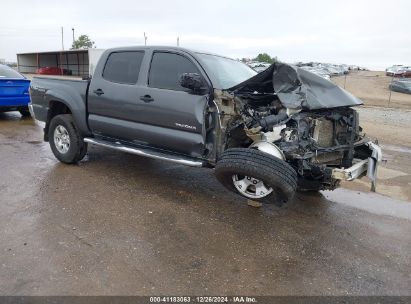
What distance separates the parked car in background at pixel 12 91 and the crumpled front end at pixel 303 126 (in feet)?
26.7

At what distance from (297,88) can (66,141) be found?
12.9 ft

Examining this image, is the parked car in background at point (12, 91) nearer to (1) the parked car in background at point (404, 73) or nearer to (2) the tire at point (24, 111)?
A: (2) the tire at point (24, 111)

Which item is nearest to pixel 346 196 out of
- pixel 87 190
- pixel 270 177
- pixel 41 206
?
pixel 270 177

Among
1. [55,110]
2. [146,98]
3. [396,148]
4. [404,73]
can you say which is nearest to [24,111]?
[55,110]

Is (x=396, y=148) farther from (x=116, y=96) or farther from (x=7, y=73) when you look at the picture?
(x=7, y=73)

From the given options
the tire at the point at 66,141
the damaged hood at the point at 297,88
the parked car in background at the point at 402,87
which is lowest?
the parked car in background at the point at 402,87

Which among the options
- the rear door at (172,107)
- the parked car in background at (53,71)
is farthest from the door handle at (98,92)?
the parked car in background at (53,71)

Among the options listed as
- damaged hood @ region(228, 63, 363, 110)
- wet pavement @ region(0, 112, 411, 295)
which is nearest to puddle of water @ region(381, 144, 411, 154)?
wet pavement @ region(0, 112, 411, 295)

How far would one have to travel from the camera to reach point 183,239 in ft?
13.1

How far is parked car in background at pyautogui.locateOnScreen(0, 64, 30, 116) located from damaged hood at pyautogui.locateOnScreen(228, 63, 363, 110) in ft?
26.6

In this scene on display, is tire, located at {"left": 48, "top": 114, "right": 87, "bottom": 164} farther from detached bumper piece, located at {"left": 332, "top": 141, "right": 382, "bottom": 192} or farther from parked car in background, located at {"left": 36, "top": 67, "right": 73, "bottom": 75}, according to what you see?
parked car in background, located at {"left": 36, "top": 67, "right": 73, "bottom": 75}

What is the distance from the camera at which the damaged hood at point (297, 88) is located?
13.9 ft

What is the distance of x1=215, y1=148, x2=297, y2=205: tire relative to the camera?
3.92 metres

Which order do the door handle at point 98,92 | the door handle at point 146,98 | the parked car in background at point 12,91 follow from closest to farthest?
the door handle at point 146,98 < the door handle at point 98,92 < the parked car in background at point 12,91
